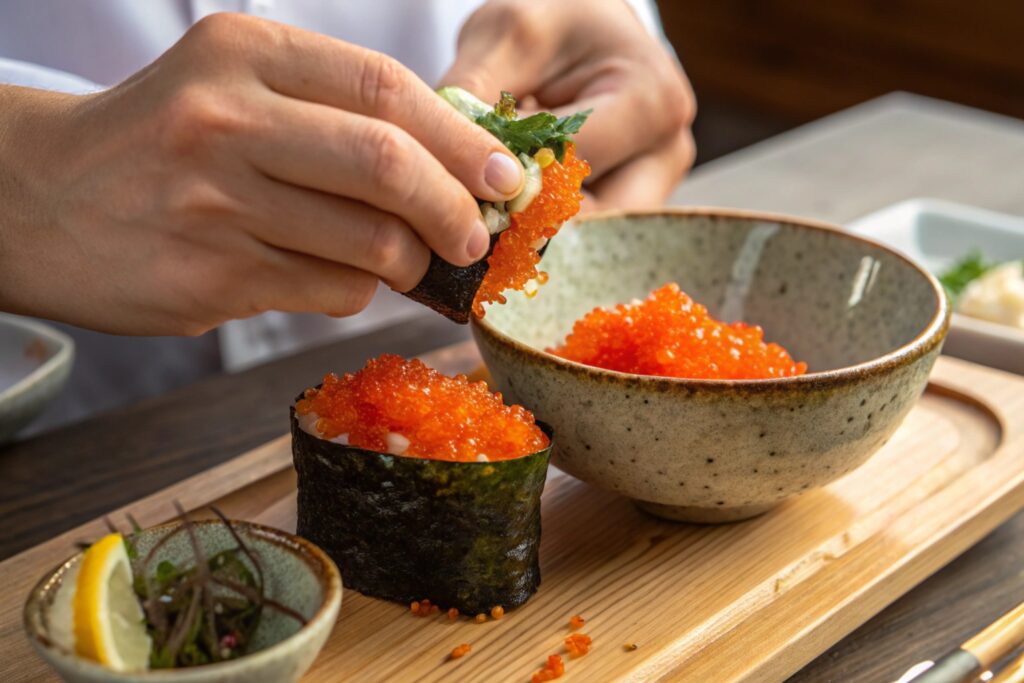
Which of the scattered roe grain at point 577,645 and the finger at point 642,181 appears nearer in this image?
the scattered roe grain at point 577,645

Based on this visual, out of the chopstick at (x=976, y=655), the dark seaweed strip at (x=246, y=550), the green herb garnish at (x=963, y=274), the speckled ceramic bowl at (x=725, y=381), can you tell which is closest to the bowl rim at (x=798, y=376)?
the speckled ceramic bowl at (x=725, y=381)

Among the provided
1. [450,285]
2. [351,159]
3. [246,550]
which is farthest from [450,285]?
[246,550]

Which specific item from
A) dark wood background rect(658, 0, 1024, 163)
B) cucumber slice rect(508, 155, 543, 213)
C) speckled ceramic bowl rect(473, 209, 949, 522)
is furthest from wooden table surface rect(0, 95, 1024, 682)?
dark wood background rect(658, 0, 1024, 163)

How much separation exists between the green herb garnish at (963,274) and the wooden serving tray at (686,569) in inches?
20.7

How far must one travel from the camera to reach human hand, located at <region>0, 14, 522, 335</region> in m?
0.95

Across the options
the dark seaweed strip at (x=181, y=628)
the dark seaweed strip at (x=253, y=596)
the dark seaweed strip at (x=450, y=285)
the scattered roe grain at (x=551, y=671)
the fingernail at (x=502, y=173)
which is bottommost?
the scattered roe grain at (x=551, y=671)

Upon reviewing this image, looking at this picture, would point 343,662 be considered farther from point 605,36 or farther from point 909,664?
point 605,36

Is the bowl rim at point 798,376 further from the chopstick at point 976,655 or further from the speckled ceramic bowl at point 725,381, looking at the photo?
the chopstick at point 976,655

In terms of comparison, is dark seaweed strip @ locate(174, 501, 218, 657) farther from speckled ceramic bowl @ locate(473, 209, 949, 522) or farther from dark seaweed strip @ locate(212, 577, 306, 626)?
speckled ceramic bowl @ locate(473, 209, 949, 522)

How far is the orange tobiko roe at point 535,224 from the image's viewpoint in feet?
3.64

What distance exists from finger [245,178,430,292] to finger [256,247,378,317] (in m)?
0.02

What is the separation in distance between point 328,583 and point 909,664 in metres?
0.59

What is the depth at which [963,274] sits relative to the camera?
2.04 metres

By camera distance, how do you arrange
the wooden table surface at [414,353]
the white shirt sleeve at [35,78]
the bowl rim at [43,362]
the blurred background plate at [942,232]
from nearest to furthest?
1. the wooden table surface at [414,353]
2. the bowl rim at [43,362]
3. the white shirt sleeve at [35,78]
4. the blurred background plate at [942,232]
